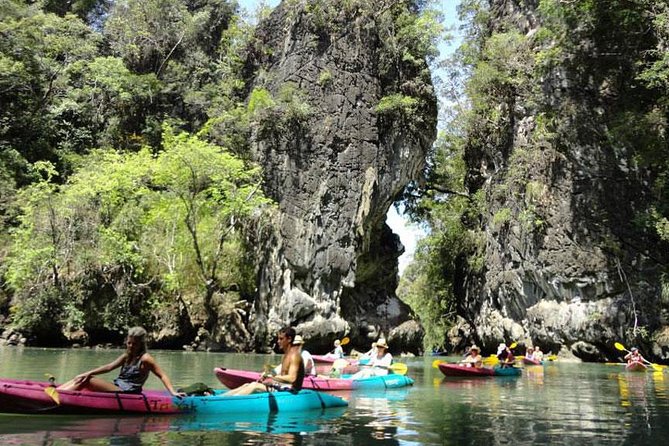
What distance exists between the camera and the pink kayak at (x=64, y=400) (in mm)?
5465

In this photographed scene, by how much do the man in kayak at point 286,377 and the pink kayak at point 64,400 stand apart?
126cm

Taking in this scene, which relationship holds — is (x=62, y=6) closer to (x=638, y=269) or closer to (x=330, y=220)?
(x=330, y=220)

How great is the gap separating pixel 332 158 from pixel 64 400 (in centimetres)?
1787

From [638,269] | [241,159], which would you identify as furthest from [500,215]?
[241,159]

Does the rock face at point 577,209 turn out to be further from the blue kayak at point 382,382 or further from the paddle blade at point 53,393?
the paddle blade at point 53,393

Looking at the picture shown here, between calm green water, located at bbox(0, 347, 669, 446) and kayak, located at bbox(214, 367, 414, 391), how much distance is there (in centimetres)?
31

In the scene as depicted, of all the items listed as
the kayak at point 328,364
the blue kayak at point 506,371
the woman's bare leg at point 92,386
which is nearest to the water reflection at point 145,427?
the woman's bare leg at point 92,386

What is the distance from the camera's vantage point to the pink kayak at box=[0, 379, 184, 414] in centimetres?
546

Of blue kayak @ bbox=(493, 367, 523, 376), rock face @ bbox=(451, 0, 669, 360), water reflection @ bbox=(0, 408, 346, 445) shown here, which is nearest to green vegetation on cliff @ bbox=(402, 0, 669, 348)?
rock face @ bbox=(451, 0, 669, 360)

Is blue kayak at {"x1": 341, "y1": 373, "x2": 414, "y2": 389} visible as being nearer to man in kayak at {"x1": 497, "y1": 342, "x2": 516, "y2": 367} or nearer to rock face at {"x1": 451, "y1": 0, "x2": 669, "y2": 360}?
man in kayak at {"x1": 497, "y1": 342, "x2": 516, "y2": 367}

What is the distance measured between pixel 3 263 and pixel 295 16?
14.7 meters

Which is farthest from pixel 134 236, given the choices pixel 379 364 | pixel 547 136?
pixel 547 136

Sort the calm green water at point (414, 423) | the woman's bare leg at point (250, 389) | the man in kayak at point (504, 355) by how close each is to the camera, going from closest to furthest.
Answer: the calm green water at point (414, 423) → the woman's bare leg at point (250, 389) → the man in kayak at point (504, 355)

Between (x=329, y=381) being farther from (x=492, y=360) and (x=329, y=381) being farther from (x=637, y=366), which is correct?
(x=637, y=366)
